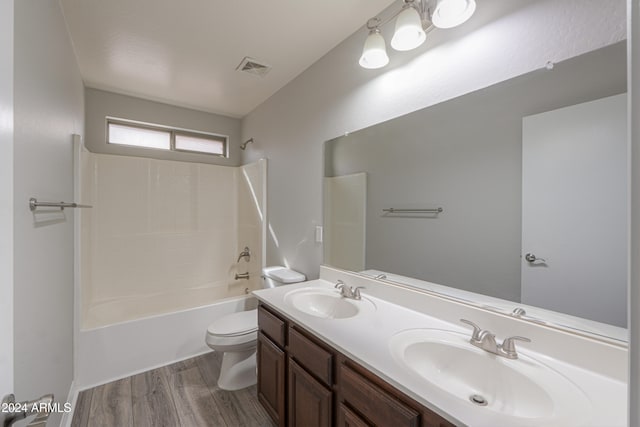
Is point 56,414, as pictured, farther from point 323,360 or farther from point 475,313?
point 475,313

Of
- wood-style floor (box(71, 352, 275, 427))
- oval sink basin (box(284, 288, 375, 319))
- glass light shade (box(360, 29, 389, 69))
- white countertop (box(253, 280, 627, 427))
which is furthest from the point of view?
wood-style floor (box(71, 352, 275, 427))

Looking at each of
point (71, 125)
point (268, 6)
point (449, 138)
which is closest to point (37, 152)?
point (71, 125)

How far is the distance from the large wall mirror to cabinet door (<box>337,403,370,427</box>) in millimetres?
675

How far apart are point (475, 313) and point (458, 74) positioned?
42.7 inches

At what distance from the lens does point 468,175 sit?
1251 mm

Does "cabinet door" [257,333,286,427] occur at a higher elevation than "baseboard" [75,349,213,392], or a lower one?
higher

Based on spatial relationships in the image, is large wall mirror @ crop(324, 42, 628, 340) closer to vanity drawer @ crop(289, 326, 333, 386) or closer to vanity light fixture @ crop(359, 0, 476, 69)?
vanity light fixture @ crop(359, 0, 476, 69)

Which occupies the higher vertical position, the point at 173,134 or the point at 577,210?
the point at 173,134

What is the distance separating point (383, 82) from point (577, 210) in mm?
1147

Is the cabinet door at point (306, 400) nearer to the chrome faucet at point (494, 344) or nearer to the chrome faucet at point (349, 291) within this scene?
the chrome faucet at point (349, 291)

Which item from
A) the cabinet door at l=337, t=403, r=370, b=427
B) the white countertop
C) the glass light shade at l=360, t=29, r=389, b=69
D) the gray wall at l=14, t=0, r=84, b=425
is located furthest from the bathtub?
the glass light shade at l=360, t=29, r=389, b=69

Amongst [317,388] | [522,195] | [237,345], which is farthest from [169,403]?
[522,195]

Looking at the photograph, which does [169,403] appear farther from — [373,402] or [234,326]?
[373,402]

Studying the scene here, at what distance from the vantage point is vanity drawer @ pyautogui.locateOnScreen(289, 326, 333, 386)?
1.13m
